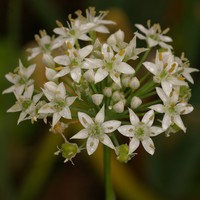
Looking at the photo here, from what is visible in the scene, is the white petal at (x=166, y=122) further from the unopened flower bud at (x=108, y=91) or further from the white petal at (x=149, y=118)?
the unopened flower bud at (x=108, y=91)

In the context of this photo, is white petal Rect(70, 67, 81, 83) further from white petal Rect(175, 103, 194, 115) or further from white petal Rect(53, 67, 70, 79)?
white petal Rect(175, 103, 194, 115)

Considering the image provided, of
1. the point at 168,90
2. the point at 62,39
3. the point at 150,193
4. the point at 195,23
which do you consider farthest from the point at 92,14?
the point at 150,193

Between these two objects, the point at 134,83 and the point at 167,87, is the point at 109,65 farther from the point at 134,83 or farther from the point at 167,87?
the point at 167,87

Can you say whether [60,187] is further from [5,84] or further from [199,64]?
[199,64]

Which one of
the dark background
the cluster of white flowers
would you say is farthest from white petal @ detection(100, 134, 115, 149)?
the dark background

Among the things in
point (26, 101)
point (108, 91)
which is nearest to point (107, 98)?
point (108, 91)

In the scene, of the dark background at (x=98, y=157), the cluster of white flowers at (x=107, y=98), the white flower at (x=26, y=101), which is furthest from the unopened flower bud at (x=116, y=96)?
the dark background at (x=98, y=157)
